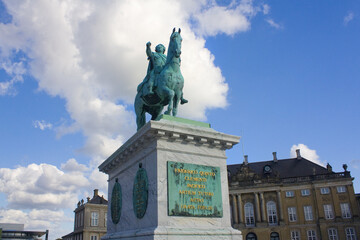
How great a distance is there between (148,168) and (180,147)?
2.83ft

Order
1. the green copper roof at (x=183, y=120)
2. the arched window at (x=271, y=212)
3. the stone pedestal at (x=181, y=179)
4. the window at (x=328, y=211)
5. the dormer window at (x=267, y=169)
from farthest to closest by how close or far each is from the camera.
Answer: the dormer window at (x=267, y=169) → the arched window at (x=271, y=212) → the window at (x=328, y=211) → the green copper roof at (x=183, y=120) → the stone pedestal at (x=181, y=179)

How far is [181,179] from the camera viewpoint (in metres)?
7.22

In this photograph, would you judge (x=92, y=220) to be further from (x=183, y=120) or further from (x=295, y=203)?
(x=183, y=120)

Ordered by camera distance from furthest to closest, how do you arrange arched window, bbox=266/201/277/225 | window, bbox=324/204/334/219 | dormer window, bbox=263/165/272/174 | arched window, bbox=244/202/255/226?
dormer window, bbox=263/165/272/174 < arched window, bbox=244/202/255/226 < arched window, bbox=266/201/277/225 < window, bbox=324/204/334/219

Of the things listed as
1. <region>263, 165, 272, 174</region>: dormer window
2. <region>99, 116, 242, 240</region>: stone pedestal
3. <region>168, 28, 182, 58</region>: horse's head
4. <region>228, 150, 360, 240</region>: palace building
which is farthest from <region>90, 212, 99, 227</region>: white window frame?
<region>168, 28, 182, 58</region>: horse's head

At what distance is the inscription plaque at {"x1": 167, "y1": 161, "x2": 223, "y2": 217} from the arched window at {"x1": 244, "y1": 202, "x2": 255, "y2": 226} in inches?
1995

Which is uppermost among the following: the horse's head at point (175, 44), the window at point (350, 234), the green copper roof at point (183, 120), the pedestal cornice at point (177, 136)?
the horse's head at point (175, 44)

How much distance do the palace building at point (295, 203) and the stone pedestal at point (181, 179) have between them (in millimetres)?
49855

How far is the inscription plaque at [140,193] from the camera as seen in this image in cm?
732

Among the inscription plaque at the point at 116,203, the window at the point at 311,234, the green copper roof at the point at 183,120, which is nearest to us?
the green copper roof at the point at 183,120

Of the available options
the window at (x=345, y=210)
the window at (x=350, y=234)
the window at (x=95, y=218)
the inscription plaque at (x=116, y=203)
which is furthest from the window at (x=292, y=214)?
the inscription plaque at (x=116, y=203)

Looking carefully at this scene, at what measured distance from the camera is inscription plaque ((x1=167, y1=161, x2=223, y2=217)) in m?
7.01

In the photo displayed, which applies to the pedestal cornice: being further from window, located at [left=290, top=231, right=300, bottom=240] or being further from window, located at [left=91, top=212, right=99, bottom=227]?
window, located at [left=290, top=231, right=300, bottom=240]

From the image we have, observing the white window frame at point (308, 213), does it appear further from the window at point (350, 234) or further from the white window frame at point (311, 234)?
the window at point (350, 234)
